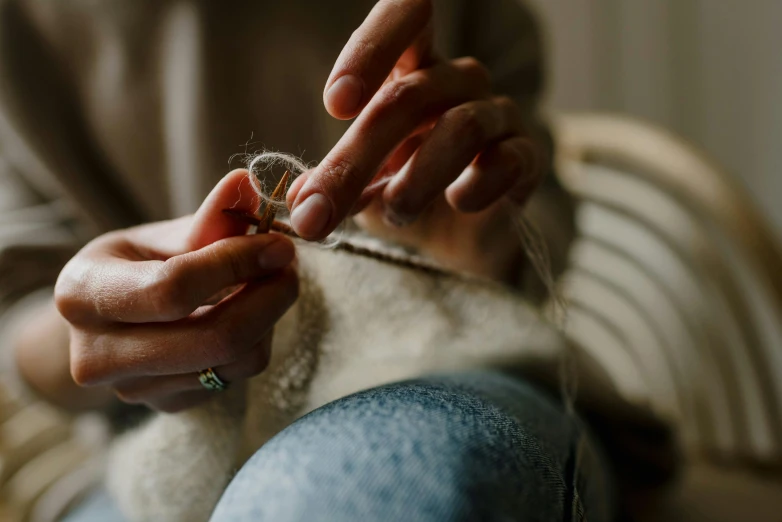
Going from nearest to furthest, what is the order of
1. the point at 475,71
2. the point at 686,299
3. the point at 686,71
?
the point at 475,71, the point at 686,299, the point at 686,71

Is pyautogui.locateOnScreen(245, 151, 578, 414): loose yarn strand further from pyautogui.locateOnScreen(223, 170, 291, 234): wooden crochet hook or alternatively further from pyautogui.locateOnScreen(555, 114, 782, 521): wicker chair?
pyautogui.locateOnScreen(555, 114, 782, 521): wicker chair

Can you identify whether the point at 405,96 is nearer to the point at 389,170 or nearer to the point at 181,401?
the point at 389,170

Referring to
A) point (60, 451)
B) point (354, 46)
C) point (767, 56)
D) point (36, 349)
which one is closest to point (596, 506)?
point (354, 46)

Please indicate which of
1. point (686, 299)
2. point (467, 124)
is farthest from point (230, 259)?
point (686, 299)

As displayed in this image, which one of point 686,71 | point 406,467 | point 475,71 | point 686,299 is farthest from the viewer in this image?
point 686,71

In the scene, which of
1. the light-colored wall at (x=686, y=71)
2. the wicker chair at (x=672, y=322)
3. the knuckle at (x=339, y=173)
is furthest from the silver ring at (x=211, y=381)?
the light-colored wall at (x=686, y=71)

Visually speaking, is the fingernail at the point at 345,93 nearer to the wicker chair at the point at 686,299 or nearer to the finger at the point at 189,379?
the finger at the point at 189,379
